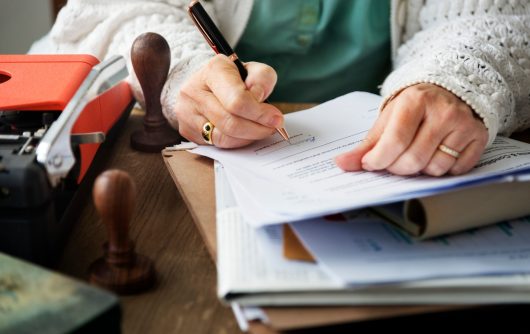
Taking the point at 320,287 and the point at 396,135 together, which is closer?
the point at 320,287

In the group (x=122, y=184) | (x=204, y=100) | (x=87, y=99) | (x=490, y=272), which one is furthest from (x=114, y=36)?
(x=490, y=272)

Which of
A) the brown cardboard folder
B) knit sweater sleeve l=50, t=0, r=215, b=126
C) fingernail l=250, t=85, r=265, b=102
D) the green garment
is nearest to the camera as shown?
the brown cardboard folder

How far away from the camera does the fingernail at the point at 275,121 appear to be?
687mm

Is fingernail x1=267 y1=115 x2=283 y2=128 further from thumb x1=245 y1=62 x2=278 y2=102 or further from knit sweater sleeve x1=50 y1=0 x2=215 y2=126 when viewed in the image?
knit sweater sleeve x1=50 y1=0 x2=215 y2=126

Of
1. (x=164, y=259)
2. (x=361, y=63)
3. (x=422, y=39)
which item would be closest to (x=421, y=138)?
(x=164, y=259)

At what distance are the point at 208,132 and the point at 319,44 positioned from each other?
18.7 inches

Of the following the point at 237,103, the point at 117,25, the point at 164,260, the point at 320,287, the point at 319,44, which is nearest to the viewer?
the point at 320,287

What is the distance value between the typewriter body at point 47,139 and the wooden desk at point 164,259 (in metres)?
0.03

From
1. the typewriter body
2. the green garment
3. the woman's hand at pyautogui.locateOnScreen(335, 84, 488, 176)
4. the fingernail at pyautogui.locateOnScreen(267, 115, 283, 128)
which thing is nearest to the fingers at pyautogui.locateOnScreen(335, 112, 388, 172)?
the woman's hand at pyautogui.locateOnScreen(335, 84, 488, 176)

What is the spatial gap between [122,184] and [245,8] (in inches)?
24.4

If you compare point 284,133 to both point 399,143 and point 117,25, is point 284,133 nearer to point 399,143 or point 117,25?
point 399,143

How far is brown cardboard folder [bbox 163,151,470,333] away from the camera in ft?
1.47

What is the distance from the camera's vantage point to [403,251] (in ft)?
1.67

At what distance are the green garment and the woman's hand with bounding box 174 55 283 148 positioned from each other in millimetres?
347
